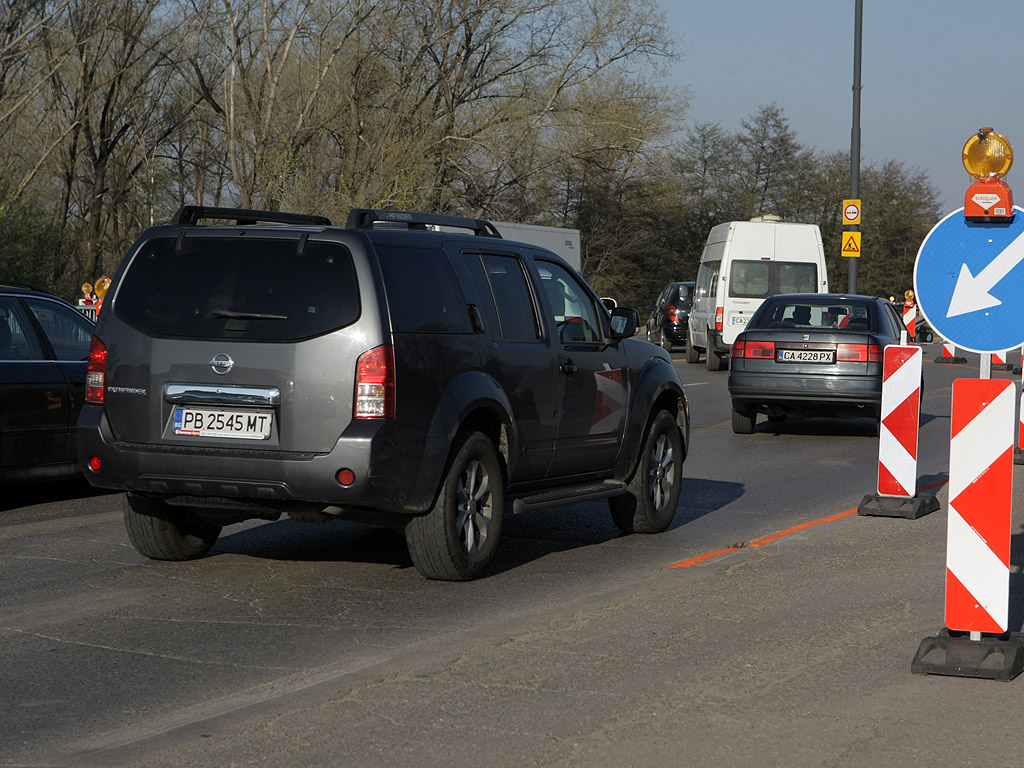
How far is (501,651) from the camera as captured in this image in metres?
5.79

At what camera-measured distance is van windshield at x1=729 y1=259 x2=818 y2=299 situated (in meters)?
27.5

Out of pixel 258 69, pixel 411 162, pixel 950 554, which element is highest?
pixel 258 69

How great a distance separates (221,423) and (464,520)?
4.47 ft

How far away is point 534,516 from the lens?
9914 millimetres

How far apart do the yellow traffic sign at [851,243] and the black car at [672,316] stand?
790 cm

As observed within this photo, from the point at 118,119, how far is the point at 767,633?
3687 centimetres

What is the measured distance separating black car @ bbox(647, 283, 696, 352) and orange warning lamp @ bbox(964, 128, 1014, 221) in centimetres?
3119

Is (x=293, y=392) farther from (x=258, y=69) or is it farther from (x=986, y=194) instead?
(x=258, y=69)

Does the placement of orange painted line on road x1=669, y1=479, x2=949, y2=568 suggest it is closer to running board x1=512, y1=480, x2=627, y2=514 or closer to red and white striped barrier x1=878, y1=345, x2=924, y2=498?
red and white striped barrier x1=878, y1=345, x2=924, y2=498

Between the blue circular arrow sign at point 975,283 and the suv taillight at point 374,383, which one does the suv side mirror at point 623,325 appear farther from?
the blue circular arrow sign at point 975,283

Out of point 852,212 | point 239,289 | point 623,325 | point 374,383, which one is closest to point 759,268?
point 852,212

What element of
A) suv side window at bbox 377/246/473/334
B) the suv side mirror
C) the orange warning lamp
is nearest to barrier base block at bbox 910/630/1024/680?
the orange warning lamp

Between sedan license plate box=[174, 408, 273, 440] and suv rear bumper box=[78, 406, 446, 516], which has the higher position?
sedan license plate box=[174, 408, 273, 440]

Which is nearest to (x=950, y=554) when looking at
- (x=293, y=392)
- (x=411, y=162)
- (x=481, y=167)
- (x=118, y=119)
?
(x=293, y=392)
